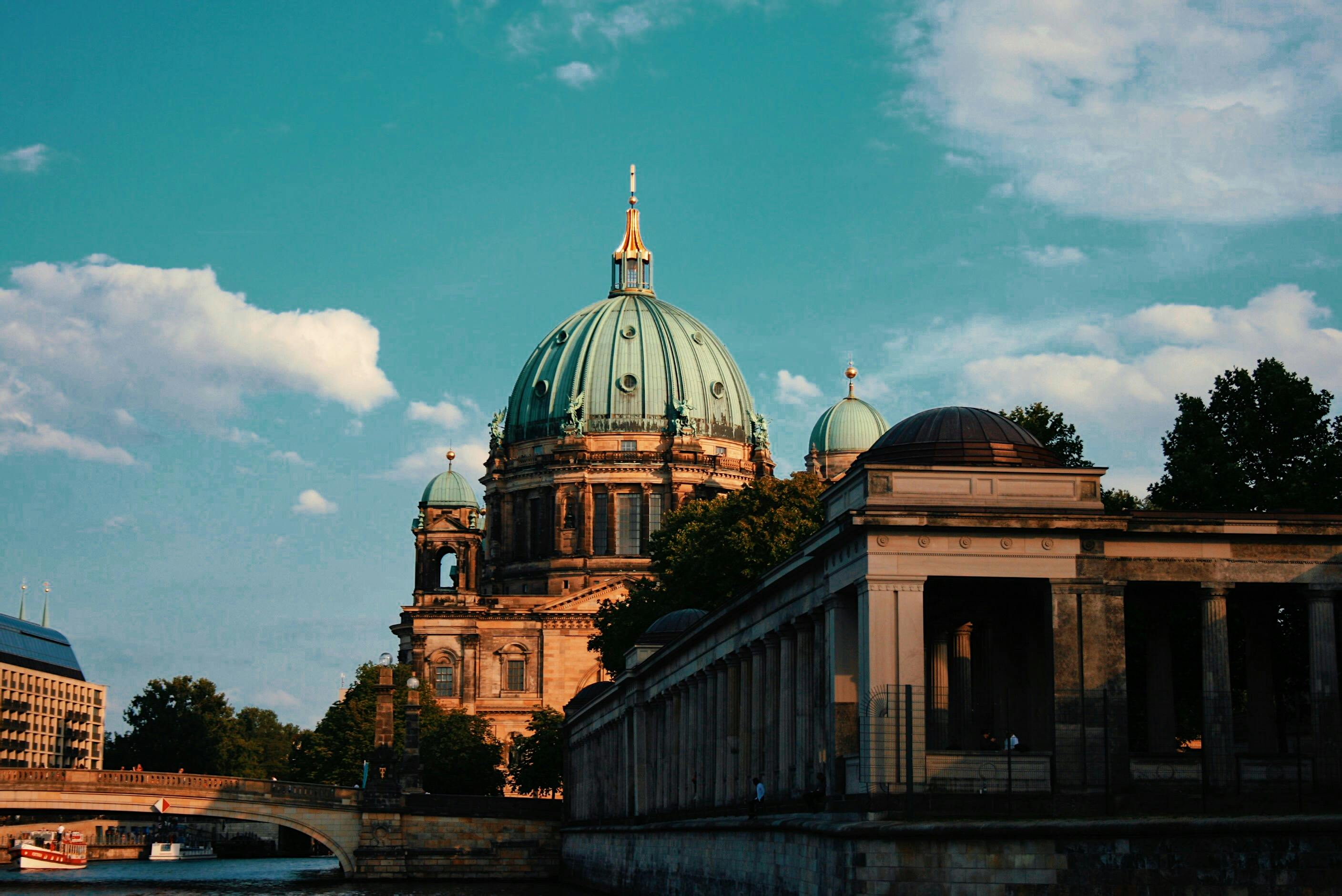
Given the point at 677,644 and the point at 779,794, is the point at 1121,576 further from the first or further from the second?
the point at 677,644

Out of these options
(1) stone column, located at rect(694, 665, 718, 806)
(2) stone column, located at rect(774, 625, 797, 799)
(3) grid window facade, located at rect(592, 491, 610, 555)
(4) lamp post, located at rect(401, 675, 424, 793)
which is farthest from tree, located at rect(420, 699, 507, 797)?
(2) stone column, located at rect(774, 625, 797, 799)

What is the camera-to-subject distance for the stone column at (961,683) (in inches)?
1736

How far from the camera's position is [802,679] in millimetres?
43312

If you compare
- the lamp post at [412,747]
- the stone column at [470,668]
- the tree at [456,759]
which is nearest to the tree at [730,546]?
the lamp post at [412,747]

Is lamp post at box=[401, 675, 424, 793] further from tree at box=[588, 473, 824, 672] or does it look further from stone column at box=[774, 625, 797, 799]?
stone column at box=[774, 625, 797, 799]

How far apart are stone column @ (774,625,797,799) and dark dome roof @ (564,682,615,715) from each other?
2993cm

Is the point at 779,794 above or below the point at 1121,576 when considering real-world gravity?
below

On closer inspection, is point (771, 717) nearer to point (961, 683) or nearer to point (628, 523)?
point (961, 683)

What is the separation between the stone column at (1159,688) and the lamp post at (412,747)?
5217cm

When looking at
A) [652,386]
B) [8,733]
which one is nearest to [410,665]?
[652,386]

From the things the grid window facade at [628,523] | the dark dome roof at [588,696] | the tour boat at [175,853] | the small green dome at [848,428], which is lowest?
the tour boat at [175,853]

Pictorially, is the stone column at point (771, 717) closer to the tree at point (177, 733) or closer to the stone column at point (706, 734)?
the stone column at point (706, 734)

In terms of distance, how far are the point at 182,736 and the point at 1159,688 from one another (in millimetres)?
125583

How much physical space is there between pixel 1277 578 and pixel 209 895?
168 ft
